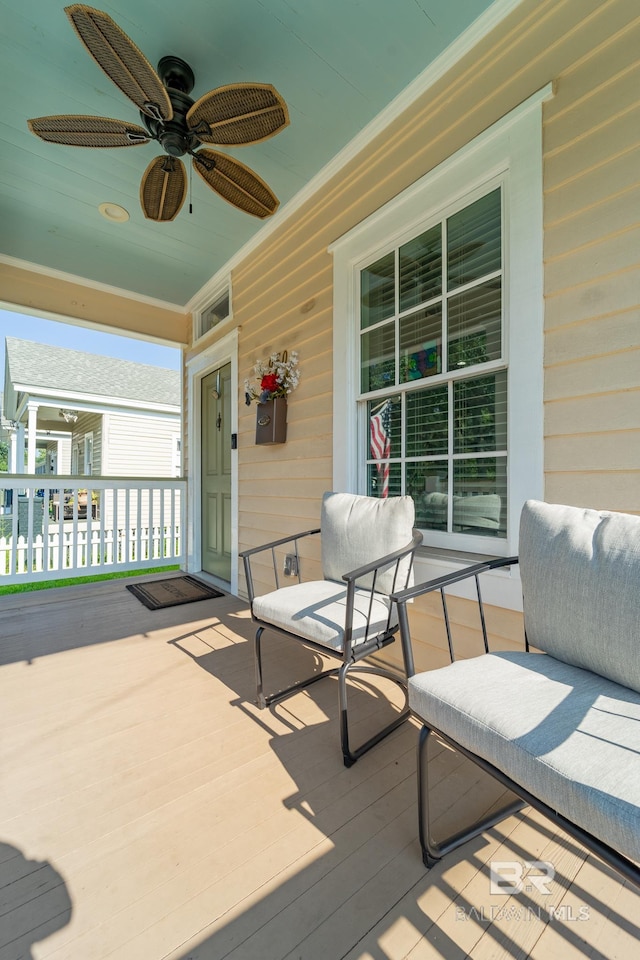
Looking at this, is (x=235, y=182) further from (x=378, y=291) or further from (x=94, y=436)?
(x=94, y=436)

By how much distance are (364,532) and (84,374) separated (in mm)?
8108

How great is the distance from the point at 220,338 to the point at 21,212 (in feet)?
5.42

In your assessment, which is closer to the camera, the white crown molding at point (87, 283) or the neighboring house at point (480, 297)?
the neighboring house at point (480, 297)

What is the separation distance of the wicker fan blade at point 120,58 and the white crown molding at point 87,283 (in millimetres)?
2724

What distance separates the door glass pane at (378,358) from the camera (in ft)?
7.46

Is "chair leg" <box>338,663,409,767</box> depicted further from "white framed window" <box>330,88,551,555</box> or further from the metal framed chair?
"white framed window" <box>330,88,551,555</box>

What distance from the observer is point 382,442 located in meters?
2.34

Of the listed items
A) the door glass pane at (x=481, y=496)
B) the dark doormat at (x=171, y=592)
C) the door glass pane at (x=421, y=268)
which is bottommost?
the dark doormat at (x=171, y=592)

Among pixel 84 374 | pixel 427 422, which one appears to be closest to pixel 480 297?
pixel 427 422

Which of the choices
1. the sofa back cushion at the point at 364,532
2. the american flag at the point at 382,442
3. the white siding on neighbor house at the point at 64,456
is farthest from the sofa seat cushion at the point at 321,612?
the white siding on neighbor house at the point at 64,456

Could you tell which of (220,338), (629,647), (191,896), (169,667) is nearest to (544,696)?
(629,647)

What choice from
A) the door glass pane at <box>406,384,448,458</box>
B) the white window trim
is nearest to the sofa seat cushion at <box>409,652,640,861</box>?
the white window trim

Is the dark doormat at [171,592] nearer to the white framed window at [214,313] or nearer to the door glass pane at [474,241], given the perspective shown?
the white framed window at [214,313]

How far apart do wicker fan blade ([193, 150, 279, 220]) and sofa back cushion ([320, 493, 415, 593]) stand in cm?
170
